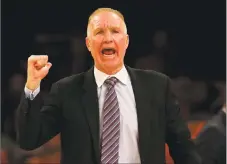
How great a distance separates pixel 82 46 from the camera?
4.86ft

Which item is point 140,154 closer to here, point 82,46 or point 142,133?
point 142,133

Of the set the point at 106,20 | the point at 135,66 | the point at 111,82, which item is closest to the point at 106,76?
the point at 111,82

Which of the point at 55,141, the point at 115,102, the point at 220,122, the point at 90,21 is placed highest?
the point at 90,21

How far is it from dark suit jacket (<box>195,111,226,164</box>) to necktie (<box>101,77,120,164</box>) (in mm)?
310

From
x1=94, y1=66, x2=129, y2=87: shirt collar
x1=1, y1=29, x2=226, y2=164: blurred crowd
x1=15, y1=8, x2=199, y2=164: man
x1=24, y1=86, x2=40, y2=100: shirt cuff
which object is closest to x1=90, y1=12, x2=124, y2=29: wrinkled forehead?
x1=15, y1=8, x2=199, y2=164: man

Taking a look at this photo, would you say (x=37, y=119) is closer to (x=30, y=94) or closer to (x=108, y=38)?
(x=30, y=94)

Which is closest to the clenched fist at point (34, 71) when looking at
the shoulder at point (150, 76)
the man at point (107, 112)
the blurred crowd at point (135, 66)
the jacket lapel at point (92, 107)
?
the man at point (107, 112)

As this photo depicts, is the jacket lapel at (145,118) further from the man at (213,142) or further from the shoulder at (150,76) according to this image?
the man at (213,142)

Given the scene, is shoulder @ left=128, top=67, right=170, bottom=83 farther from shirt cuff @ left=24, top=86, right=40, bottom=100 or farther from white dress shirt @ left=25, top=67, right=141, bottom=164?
shirt cuff @ left=24, top=86, right=40, bottom=100

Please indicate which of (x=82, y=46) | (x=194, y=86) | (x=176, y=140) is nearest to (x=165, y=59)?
(x=194, y=86)

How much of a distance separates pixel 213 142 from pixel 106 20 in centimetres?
50

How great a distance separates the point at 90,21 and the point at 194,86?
2.09ft

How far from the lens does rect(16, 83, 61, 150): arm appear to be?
3.19ft

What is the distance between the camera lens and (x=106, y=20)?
Result: 1036 mm
